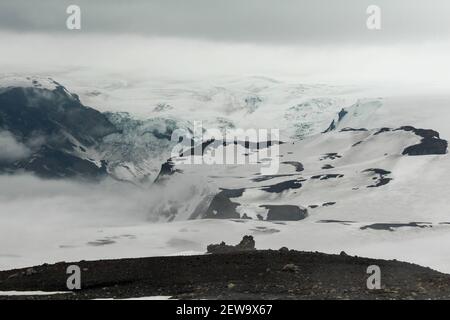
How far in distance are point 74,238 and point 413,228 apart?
67.9 m

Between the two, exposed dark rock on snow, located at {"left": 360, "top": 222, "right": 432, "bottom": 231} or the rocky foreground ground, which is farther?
exposed dark rock on snow, located at {"left": 360, "top": 222, "right": 432, "bottom": 231}

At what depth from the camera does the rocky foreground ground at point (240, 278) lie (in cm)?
2933

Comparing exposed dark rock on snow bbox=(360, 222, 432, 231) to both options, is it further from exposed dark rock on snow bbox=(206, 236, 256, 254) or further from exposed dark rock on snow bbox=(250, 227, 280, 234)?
exposed dark rock on snow bbox=(206, 236, 256, 254)

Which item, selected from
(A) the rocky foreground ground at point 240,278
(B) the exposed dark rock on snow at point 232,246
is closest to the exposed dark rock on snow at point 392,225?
(B) the exposed dark rock on snow at point 232,246

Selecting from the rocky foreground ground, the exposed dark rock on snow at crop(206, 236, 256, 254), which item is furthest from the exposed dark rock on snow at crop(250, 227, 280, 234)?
the rocky foreground ground

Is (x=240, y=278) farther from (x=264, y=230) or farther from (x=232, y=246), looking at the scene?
(x=264, y=230)

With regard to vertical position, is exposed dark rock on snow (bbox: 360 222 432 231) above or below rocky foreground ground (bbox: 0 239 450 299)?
below

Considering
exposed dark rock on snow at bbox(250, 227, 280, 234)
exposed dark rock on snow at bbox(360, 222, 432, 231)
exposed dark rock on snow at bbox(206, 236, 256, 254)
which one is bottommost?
exposed dark rock on snow at bbox(250, 227, 280, 234)

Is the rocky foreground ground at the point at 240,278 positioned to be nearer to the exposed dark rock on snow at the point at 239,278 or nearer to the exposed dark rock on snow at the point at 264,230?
the exposed dark rock on snow at the point at 239,278

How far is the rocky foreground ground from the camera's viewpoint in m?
29.3

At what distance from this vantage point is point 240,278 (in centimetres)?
3256

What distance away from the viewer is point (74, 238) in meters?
180
